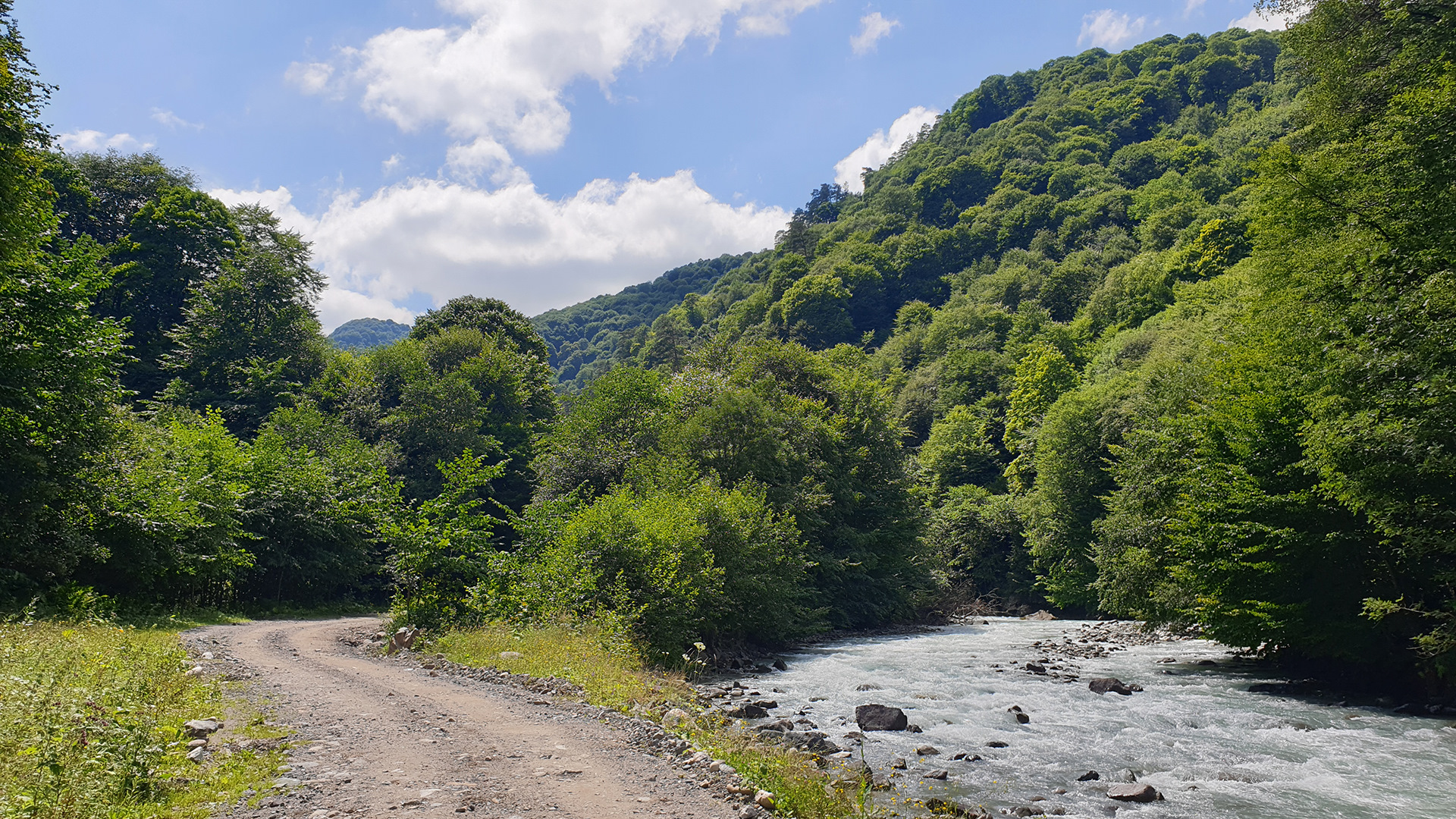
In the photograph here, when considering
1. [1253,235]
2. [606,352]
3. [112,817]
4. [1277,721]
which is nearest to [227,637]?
[112,817]

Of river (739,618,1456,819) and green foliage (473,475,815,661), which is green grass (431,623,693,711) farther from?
river (739,618,1456,819)

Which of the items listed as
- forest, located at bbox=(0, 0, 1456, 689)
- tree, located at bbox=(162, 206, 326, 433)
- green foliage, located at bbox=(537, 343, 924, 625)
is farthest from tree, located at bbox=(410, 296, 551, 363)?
green foliage, located at bbox=(537, 343, 924, 625)

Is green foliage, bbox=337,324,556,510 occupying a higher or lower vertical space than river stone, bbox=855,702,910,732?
higher

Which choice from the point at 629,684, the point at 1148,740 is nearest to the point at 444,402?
the point at 629,684

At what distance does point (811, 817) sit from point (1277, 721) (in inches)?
529

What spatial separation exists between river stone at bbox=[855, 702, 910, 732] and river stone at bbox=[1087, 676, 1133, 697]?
257 inches

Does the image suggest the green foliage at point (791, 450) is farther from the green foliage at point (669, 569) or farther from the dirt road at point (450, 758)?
the dirt road at point (450, 758)

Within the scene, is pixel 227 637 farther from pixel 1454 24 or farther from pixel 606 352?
pixel 606 352

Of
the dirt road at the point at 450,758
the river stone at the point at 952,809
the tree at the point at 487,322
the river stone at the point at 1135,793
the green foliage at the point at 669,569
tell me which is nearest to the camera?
the dirt road at the point at 450,758

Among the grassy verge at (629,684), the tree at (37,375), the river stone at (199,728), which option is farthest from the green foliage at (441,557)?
the river stone at (199,728)

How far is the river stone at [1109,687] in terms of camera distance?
19.0 meters

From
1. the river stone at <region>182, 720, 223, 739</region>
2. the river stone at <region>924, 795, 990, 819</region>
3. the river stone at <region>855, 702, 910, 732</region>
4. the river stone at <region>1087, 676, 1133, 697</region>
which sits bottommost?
the river stone at <region>1087, 676, 1133, 697</region>

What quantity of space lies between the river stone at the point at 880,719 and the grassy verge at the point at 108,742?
11146mm

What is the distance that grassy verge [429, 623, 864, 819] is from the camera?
335 inches
